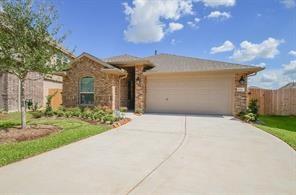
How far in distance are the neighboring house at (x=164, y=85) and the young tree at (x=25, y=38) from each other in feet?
19.6

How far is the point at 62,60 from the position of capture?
33.1ft

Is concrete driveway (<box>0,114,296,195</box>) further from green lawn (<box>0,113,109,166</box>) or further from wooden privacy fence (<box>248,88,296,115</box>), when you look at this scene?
wooden privacy fence (<box>248,88,296,115</box>)

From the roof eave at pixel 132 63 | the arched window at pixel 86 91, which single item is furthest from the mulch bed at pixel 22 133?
the roof eave at pixel 132 63

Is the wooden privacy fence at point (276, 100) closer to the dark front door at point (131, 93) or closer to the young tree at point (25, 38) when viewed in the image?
the dark front door at point (131, 93)

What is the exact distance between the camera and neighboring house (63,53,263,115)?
15180mm

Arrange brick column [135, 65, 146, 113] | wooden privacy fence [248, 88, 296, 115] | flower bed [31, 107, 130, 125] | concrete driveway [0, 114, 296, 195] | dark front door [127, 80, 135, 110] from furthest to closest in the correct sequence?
dark front door [127, 80, 135, 110] → wooden privacy fence [248, 88, 296, 115] → brick column [135, 65, 146, 113] → flower bed [31, 107, 130, 125] → concrete driveway [0, 114, 296, 195]

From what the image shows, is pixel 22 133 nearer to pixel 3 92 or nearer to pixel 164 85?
pixel 3 92

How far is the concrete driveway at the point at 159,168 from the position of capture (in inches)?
161

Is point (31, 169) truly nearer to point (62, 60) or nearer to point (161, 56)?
point (62, 60)

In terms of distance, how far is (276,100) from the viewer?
17703 millimetres

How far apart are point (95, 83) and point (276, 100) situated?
13205 mm

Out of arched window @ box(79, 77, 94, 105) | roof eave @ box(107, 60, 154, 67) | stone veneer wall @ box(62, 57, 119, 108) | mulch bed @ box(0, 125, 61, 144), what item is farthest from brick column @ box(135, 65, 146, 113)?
mulch bed @ box(0, 125, 61, 144)

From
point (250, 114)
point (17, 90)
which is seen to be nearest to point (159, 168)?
point (250, 114)

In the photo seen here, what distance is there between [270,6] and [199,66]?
563cm
